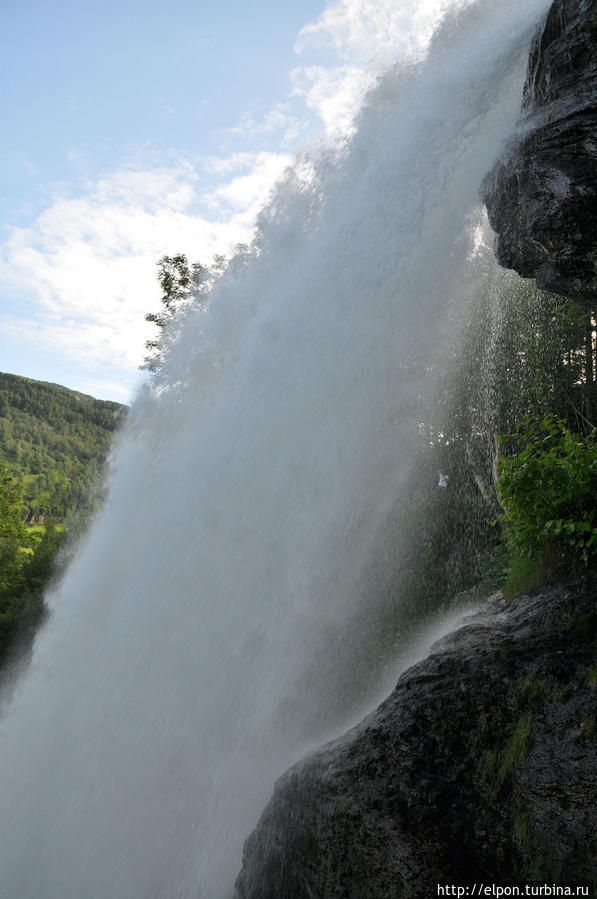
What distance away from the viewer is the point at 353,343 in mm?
7672

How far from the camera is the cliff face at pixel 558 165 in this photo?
16.9ft

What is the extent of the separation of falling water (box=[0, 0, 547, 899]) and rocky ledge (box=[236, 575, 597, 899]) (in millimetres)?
1532

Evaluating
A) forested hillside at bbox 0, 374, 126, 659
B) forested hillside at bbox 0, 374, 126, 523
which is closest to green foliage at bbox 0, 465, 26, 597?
forested hillside at bbox 0, 374, 126, 659

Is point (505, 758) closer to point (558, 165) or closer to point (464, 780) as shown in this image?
point (464, 780)

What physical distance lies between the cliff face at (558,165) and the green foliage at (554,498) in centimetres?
211

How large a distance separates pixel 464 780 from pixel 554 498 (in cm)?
228

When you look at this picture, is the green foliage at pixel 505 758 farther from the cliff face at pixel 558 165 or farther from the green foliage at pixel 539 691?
the cliff face at pixel 558 165

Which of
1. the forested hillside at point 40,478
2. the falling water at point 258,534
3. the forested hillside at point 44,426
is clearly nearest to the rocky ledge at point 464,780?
the falling water at point 258,534

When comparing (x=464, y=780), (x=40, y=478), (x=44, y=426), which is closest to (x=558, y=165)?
(x=464, y=780)

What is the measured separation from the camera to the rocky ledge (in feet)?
10.6

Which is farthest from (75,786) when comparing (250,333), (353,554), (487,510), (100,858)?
(487,510)

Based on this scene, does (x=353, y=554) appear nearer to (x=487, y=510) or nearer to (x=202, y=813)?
(x=202, y=813)

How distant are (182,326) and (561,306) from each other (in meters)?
9.23

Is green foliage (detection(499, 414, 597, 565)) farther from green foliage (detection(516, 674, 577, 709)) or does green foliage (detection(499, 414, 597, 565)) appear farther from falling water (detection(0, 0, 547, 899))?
falling water (detection(0, 0, 547, 899))
